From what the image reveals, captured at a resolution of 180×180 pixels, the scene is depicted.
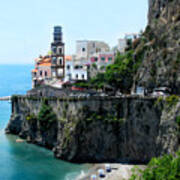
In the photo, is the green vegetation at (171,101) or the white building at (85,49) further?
the white building at (85,49)

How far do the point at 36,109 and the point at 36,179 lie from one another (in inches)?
674

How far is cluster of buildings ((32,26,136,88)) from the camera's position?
258ft

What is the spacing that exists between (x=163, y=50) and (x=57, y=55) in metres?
36.2

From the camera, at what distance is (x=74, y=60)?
266 feet

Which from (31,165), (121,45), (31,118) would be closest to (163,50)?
(31,118)

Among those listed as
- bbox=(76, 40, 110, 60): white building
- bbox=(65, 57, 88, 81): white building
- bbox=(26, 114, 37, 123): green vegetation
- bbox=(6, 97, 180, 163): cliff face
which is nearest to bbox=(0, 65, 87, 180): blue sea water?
bbox=(6, 97, 180, 163): cliff face

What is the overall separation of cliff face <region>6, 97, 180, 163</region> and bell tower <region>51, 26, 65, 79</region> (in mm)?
26566

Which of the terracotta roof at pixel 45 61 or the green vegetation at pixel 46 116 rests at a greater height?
the terracotta roof at pixel 45 61

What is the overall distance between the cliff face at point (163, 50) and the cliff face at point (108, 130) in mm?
4917

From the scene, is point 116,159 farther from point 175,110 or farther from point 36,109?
point 36,109

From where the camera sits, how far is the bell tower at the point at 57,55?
83125 mm

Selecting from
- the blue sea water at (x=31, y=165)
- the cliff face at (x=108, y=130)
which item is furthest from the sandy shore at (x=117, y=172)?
the cliff face at (x=108, y=130)

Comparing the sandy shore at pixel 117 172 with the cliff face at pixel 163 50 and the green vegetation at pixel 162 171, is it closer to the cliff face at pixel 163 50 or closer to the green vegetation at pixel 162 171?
the cliff face at pixel 163 50

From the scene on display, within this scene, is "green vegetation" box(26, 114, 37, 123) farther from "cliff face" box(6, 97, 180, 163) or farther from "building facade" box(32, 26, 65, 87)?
"building facade" box(32, 26, 65, 87)
